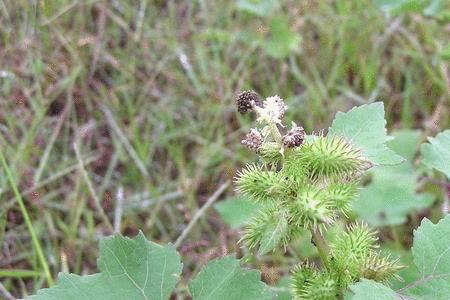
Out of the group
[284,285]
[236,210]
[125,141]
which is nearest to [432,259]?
[284,285]

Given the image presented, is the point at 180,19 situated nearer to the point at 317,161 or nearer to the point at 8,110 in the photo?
the point at 8,110

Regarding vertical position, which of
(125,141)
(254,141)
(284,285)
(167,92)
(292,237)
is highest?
(254,141)

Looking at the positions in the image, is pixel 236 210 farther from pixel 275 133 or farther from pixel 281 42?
pixel 281 42

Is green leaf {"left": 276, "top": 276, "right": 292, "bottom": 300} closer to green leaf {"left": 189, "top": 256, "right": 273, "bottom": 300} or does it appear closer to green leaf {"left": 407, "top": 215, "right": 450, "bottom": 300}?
green leaf {"left": 189, "top": 256, "right": 273, "bottom": 300}

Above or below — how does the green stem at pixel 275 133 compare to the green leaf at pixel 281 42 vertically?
above

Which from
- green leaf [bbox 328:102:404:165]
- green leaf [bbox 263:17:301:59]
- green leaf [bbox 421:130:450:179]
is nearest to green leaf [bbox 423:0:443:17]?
green leaf [bbox 263:17:301:59]

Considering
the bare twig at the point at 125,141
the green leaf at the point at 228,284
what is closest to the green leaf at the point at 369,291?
the green leaf at the point at 228,284

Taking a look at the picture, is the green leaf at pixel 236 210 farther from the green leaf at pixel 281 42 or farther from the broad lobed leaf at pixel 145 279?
the green leaf at pixel 281 42
